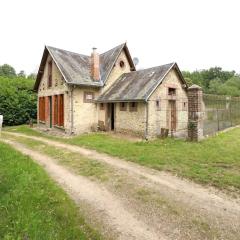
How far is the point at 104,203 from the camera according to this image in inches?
255

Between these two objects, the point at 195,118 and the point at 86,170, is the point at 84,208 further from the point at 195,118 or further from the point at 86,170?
the point at 195,118

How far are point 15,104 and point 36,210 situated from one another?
77.4 ft

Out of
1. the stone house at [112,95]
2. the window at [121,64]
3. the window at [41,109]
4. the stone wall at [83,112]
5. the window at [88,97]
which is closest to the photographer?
the stone house at [112,95]

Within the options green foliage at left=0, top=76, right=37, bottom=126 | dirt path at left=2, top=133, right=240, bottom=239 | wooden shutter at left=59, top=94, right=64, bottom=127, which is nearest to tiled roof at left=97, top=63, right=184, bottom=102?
wooden shutter at left=59, top=94, right=64, bottom=127

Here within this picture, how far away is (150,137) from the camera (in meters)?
17.2

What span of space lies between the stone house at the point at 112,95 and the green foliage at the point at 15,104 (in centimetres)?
615

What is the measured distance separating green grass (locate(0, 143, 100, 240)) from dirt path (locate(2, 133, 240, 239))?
45.7 inches

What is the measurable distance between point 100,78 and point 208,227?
683 inches

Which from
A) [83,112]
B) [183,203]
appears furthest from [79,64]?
[183,203]

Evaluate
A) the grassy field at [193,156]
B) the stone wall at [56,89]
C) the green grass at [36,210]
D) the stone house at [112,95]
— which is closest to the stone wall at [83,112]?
the stone house at [112,95]

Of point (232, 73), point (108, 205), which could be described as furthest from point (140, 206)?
point (232, 73)

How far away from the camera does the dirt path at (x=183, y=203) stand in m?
5.22

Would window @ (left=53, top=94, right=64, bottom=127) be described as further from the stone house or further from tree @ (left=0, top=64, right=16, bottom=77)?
tree @ (left=0, top=64, right=16, bottom=77)

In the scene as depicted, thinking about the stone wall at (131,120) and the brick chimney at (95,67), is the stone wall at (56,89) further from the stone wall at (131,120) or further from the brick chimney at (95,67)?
the stone wall at (131,120)
